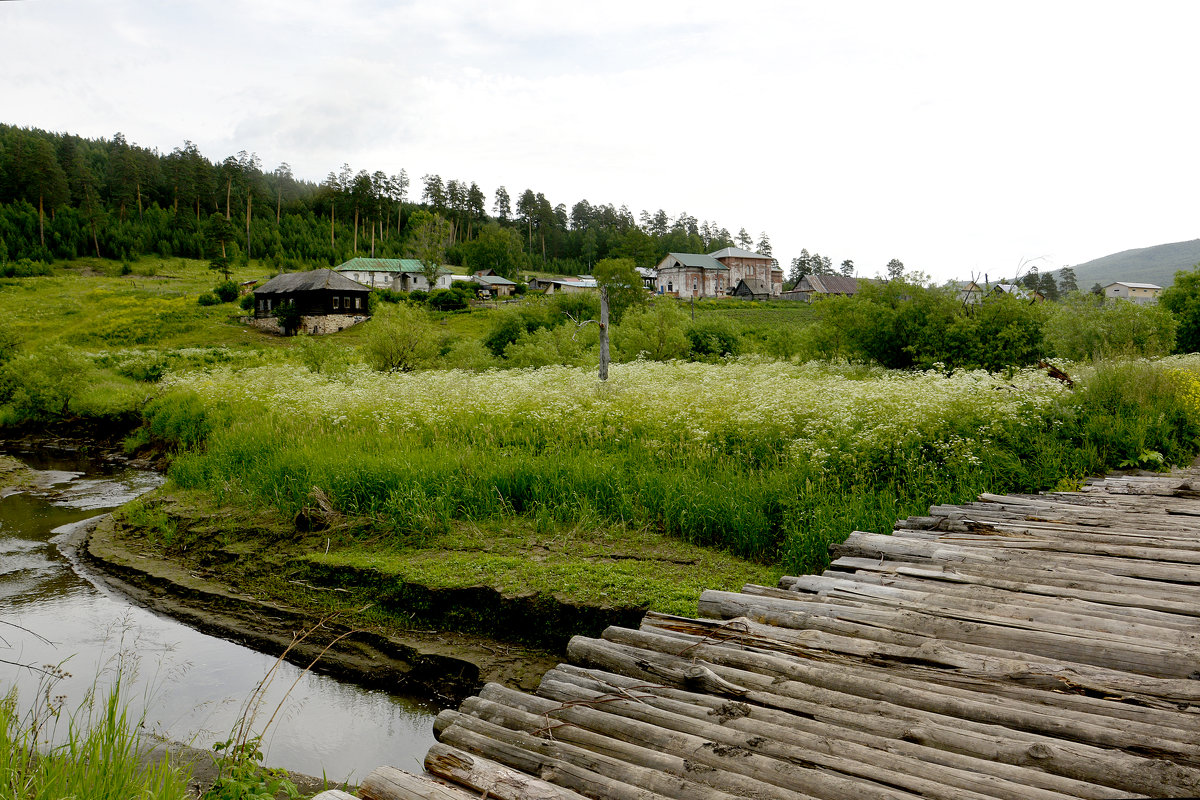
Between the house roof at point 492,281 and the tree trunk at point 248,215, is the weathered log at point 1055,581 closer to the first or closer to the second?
the house roof at point 492,281

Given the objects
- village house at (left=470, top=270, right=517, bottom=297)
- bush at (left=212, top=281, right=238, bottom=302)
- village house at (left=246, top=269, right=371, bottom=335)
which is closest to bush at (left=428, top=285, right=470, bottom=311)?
village house at (left=246, top=269, right=371, bottom=335)

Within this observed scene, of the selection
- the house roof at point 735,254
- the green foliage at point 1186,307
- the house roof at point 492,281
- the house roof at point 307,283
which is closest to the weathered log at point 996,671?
the green foliage at point 1186,307

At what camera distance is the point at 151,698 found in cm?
705

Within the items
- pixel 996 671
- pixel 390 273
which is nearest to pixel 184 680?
pixel 996 671

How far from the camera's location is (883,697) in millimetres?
3402

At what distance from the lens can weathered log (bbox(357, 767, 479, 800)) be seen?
2879 millimetres

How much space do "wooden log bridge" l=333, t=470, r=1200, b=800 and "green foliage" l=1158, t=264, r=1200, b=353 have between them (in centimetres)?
3069

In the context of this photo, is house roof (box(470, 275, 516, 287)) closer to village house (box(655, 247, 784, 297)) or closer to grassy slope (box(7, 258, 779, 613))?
village house (box(655, 247, 784, 297))

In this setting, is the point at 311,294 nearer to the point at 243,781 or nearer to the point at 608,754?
the point at 243,781

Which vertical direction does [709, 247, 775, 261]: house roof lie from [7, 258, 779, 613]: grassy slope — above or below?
above

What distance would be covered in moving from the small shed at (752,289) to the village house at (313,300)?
5113 centimetres

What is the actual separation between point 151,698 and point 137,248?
91356mm

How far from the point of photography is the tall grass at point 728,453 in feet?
29.1

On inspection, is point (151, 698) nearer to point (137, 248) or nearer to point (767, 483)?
point (767, 483)
